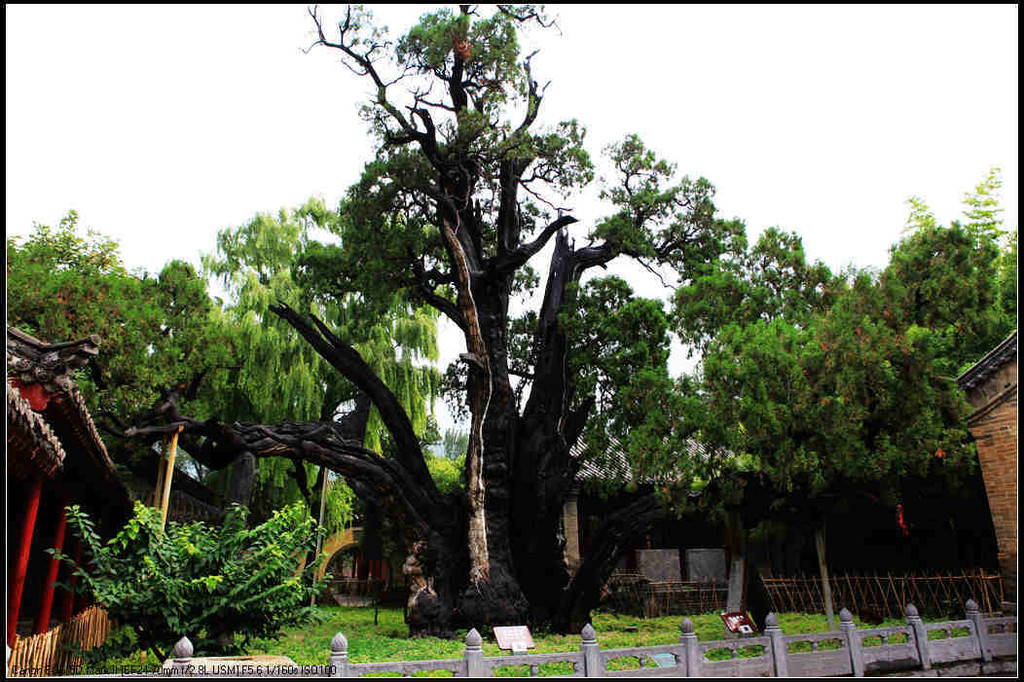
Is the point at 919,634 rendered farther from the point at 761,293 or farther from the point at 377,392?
the point at 377,392

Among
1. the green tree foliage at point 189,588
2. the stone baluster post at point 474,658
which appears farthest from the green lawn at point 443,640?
the green tree foliage at point 189,588

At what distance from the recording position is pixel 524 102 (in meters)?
14.9

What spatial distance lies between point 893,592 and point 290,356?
15.9 m

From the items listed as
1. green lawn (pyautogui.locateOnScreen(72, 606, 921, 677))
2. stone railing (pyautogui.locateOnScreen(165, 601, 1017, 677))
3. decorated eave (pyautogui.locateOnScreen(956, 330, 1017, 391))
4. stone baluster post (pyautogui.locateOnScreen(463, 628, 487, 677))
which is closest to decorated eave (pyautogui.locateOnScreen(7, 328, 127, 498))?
green lawn (pyautogui.locateOnScreen(72, 606, 921, 677))

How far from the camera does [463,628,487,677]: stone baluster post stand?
7086 mm

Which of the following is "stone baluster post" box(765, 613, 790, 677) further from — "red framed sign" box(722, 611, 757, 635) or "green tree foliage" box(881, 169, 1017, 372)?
"green tree foliage" box(881, 169, 1017, 372)

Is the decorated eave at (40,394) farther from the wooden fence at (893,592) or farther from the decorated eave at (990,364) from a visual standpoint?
the wooden fence at (893,592)

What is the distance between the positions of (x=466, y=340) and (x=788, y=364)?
264 inches

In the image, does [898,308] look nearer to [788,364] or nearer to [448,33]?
[788,364]

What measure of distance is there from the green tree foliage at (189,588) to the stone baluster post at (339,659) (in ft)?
2.17

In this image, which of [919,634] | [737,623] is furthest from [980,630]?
[737,623]

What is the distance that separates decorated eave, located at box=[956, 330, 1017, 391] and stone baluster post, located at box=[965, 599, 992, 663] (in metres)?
3.59

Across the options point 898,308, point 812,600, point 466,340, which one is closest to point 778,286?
point 898,308

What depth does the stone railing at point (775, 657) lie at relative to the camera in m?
7.16
